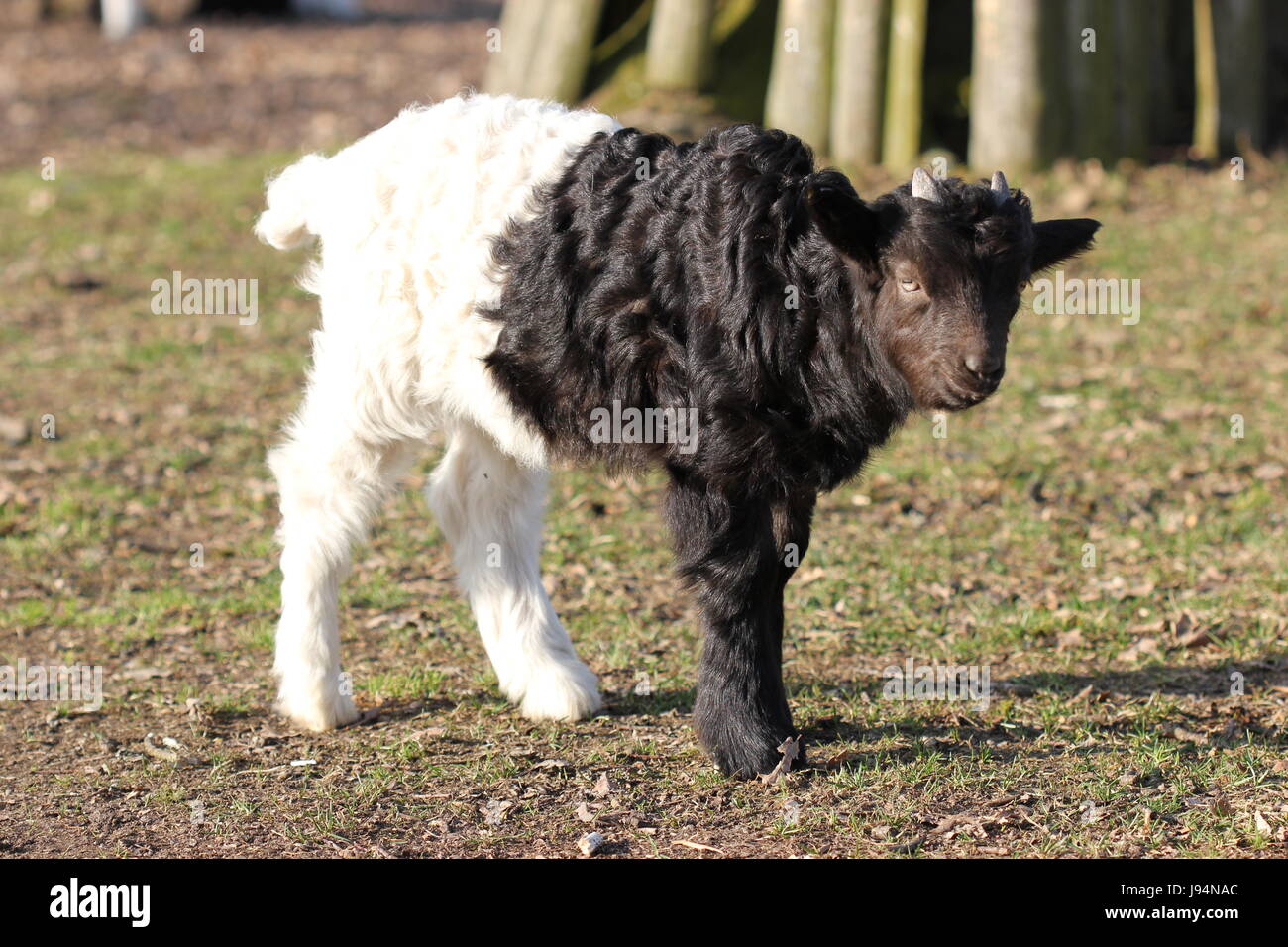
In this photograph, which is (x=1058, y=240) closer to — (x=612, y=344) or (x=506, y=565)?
(x=612, y=344)

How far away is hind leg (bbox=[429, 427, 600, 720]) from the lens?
595 cm

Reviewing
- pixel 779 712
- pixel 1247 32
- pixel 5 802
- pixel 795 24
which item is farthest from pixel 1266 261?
pixel 5 802

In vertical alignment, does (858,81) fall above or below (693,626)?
above

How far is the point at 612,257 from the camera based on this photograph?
513 centimetres

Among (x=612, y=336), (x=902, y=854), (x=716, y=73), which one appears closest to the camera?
(x=902, y=854)

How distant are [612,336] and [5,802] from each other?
2654 mm

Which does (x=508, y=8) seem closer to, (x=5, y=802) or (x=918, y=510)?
(x=918, y=510)

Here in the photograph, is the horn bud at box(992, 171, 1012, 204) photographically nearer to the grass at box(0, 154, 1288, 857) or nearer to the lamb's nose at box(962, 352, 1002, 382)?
the lamb's nose at box(962, 352, 1002, 382)

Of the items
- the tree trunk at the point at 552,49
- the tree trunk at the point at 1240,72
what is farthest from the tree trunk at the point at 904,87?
the tree trunk at the point at 552,49

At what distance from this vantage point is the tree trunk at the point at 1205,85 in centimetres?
1303

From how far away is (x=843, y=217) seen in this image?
4.59m

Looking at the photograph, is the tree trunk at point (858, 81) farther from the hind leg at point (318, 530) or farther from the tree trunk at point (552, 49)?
the hind leg at point (318, 530)

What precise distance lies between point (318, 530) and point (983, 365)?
269 cm

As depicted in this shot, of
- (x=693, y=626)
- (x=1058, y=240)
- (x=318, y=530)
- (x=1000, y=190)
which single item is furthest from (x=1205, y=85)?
(x=318, y=530)
